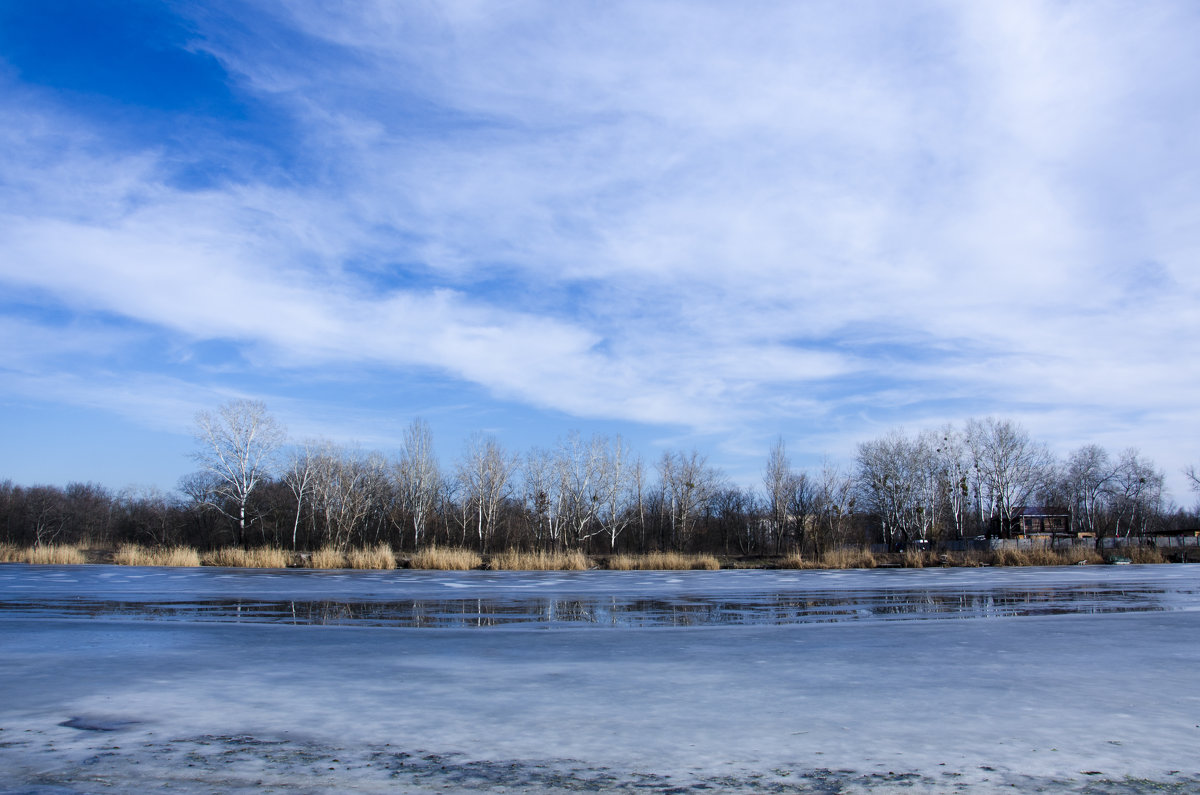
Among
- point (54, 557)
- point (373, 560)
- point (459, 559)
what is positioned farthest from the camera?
point (54, 557)

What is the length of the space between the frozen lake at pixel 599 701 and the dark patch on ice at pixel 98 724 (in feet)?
0.08

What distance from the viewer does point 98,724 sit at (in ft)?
13.6

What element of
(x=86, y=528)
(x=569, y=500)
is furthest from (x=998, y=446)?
(x=86, y=528)

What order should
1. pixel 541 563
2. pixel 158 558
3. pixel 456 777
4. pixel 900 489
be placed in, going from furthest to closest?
pixel 900 489 → pixel 541 563 → pixel 158 558 → pixel 456 777

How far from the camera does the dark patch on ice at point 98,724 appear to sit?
13.3ft

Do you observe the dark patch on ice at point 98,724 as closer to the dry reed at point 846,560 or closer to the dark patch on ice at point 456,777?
the dark patch on ice at point 456,777

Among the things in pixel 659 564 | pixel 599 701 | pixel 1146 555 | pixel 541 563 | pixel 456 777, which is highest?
pixel 456 777

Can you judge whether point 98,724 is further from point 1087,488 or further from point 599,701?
point 1087,488

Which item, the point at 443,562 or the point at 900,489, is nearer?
the point at 443,562

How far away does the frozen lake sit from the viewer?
328 centimetres

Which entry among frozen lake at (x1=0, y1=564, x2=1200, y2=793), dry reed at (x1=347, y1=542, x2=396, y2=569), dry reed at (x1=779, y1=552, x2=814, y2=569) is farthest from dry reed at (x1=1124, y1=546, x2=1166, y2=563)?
dry reed at (x1=347, y1=542, x2=396, y2=569)

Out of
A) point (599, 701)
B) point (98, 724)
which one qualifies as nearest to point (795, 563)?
point (599, 701)

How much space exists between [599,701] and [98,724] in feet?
8.75

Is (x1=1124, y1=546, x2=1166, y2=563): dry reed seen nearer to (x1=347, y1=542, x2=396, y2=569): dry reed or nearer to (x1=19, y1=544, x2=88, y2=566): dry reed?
(x1=347, y1=542, x2=396, y2=569): dry reed
